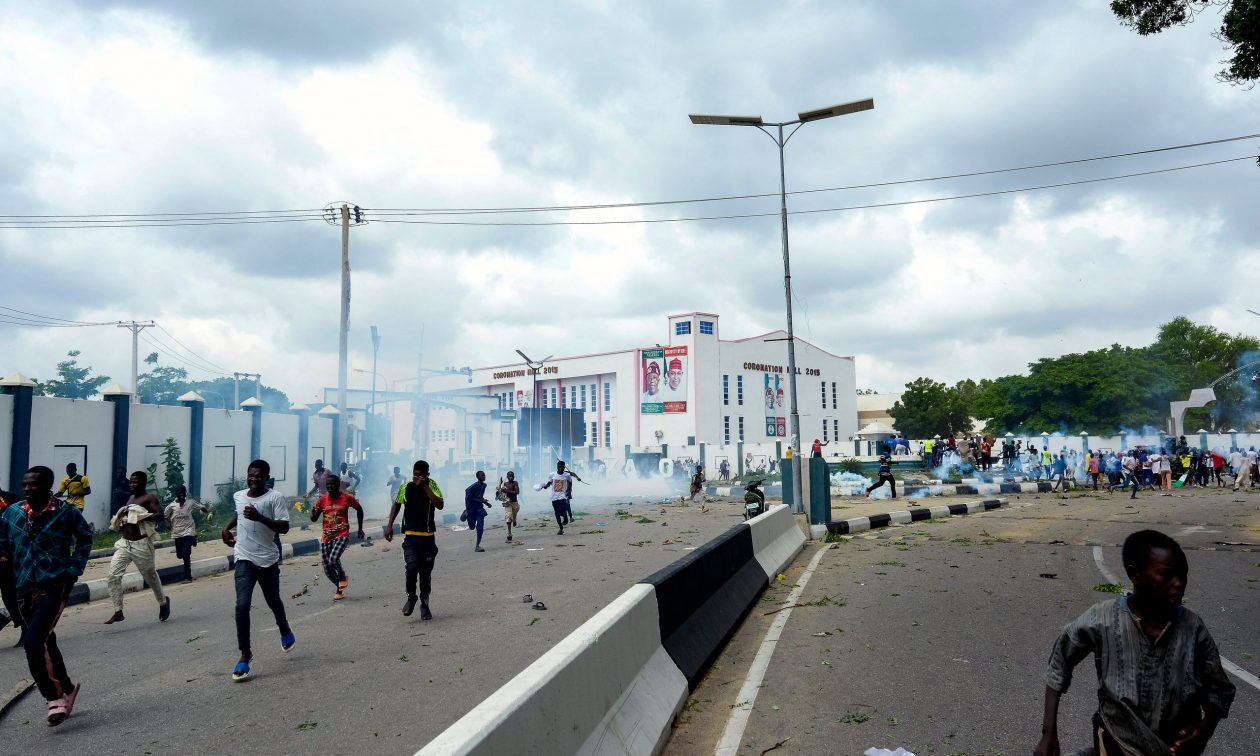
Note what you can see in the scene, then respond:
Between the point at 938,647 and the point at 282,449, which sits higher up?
the point at 282,449

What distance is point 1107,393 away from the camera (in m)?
59.2

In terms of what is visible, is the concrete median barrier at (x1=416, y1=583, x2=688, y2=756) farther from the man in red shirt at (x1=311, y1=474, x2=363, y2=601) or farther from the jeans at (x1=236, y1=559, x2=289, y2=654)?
the man in red shirt at (x1=311, y1=474, x2=363, y2=601)

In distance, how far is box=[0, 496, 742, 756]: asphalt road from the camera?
5.45 metres

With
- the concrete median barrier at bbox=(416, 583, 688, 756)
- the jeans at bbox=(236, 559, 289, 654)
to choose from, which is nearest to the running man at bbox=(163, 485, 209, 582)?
the jeans at bbox=(236, 559, 289, 654)

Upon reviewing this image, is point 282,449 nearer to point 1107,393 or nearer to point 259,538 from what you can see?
point 259,538

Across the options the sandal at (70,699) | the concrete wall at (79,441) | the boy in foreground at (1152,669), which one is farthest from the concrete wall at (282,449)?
the boy in foreground at (1152,669)

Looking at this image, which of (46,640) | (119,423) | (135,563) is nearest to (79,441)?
(119,423)

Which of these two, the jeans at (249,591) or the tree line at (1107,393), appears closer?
the jeans at (249,591)

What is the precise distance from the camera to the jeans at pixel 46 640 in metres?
5.80

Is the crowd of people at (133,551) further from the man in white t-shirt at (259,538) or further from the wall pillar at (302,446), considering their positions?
the wall pillar at (302,446)

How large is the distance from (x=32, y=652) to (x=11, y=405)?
54.0 ft

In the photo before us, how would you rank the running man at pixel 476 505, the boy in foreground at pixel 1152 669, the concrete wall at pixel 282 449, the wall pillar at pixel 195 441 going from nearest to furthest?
1. the boy in foreground at pixel 1152 669
2. the running man at pixel 476 505
3. the wall pillar at pixel 195 441
4. the concrete wall at pixel 282 449

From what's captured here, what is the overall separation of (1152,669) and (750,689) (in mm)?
3694

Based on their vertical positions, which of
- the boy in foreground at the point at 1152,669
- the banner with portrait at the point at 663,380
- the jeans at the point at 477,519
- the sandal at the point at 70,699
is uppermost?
the banner with portrait at the point at 663,380
